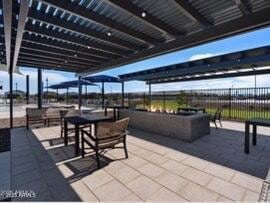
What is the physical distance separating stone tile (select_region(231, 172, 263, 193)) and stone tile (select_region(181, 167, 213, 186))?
378 mm

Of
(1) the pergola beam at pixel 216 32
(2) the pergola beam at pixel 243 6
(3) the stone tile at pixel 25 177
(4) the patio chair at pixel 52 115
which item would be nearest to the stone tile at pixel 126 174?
(3) the stone tile at pixel 25 177

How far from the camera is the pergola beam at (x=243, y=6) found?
3086 millimetres

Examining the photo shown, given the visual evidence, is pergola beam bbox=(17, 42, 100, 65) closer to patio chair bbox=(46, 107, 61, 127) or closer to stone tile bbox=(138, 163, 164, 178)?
patio chair bbox=(46, 107, 61, 127)

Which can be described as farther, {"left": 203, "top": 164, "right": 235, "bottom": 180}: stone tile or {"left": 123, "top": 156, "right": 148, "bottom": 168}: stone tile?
{"left": 123, "top": 156, "right": 148, "bottom": 168}: stone tile

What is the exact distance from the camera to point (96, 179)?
275 centimetres

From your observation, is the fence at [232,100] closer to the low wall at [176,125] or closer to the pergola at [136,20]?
the low wall at [176,125]

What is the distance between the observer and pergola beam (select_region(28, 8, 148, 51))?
3.86 m

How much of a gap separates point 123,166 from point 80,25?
374 cm

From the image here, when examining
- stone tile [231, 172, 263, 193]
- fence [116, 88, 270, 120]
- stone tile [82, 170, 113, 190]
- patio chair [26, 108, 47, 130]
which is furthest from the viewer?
fence [116, 88, 270, 120]

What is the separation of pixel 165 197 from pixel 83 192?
3.71 feet

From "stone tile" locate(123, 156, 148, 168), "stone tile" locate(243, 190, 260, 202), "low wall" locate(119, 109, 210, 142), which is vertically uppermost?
"low wall" locate(119, 109, 210, 142)

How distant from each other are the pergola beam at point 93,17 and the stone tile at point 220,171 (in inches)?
148

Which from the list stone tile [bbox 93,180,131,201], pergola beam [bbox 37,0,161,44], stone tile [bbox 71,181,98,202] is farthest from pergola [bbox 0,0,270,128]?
stone tile [bbox 93,180,131,201]

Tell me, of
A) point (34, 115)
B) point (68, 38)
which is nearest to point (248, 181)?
point (68, 38)
